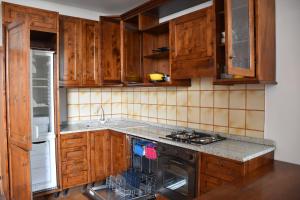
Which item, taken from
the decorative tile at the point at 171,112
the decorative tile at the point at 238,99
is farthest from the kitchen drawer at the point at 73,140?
the decorative tile at the point at 238,99

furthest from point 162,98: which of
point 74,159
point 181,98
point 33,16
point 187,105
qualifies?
point 33,16

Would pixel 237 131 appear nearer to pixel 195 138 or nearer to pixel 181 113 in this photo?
pixel 195 138

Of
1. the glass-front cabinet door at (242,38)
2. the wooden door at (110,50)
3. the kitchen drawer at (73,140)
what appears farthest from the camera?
the wooden door at (110,50)

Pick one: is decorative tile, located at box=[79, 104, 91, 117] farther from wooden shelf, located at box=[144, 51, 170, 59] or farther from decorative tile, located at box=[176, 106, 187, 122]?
decorative tile, located at box=[176, 106, 187, 122]

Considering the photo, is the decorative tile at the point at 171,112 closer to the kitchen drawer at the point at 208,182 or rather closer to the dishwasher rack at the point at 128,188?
the dishwasher rack at the point at 128,188

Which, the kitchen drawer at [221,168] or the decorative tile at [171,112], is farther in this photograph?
the decorative tile at [171,112]

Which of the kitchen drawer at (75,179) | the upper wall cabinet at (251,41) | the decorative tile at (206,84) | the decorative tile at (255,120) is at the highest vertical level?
the upper wall cabinet at (251,41)

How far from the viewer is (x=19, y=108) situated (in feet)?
7.57

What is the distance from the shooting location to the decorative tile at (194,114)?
2.67 metres

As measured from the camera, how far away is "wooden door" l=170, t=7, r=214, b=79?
2.18m

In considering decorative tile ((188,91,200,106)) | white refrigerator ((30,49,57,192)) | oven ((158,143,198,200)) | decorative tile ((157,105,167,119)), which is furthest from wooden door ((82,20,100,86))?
oven ((158,143,198,200))

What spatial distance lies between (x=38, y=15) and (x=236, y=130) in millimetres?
2604

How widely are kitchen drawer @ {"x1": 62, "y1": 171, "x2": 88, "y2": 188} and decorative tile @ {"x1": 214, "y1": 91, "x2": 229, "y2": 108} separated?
195 centimetres

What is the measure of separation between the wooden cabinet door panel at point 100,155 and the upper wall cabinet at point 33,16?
1.47 m
